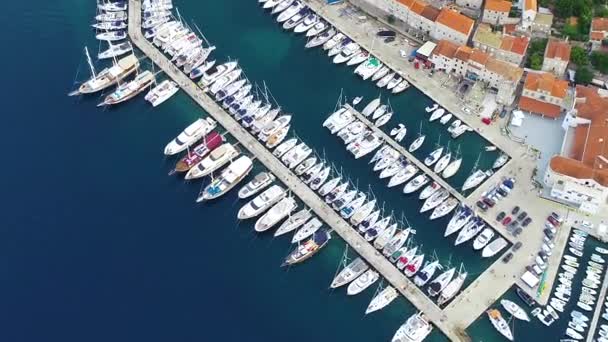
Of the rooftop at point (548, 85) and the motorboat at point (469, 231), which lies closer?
the motorboat at point (469, 231)

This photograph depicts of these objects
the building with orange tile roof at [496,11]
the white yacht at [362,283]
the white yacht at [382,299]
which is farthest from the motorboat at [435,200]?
the building with orange tile roof at [496,11]

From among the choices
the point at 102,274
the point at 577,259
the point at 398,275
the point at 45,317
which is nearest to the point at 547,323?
the point at 577,259

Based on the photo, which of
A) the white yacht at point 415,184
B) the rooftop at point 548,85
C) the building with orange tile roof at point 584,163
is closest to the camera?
the building with orange tile roof at point 584,163

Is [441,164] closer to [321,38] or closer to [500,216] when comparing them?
[500,216]

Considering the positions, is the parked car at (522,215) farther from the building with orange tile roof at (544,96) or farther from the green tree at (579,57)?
the green tree at (579,57)

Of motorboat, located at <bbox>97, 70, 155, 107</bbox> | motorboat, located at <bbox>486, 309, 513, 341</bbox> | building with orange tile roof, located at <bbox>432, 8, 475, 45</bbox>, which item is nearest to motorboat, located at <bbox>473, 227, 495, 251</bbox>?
motorboat, located at <bbox>486, 309, 513, 341</bbox>

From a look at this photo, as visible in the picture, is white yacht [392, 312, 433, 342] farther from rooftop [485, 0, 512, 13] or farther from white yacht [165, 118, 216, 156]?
rooftop [485, 0, 512, 13]

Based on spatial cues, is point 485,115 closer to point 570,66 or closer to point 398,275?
point 570,66
